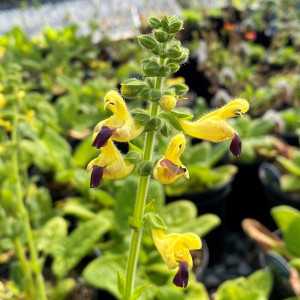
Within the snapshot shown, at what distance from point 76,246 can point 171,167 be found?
2.74 ft

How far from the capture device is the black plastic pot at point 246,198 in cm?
221

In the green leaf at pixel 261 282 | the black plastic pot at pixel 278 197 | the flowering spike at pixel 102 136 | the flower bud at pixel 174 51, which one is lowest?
the black plastic pot at pixel 278 197

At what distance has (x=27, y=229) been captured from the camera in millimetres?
1157

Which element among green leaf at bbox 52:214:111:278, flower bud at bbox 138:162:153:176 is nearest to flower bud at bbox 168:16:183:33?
flower bud at bbox 138:162:153:176

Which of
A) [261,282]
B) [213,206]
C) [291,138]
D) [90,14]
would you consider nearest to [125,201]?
[261,282]

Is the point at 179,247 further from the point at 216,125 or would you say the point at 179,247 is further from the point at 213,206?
the point at 213,206

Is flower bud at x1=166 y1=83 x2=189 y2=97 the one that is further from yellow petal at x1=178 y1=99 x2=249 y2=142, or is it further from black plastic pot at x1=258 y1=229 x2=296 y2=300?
black plastic pot at x1=258 y1=229 x2=296 y2=300

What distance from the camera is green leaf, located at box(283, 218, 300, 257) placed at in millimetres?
1328

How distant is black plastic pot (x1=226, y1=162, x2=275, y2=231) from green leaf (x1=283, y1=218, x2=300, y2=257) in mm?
845

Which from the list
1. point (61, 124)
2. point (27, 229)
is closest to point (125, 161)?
point (27, 229)

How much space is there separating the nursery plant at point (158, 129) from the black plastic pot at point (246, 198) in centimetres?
158

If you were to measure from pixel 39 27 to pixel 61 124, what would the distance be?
9.17ft

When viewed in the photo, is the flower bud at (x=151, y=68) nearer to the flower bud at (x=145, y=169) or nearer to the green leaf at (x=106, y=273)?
the flower bud at (x=145, y=169)

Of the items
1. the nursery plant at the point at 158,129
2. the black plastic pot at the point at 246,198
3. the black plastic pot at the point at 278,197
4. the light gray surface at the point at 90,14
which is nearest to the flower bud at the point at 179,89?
the nursery plant at the point at 158,129
